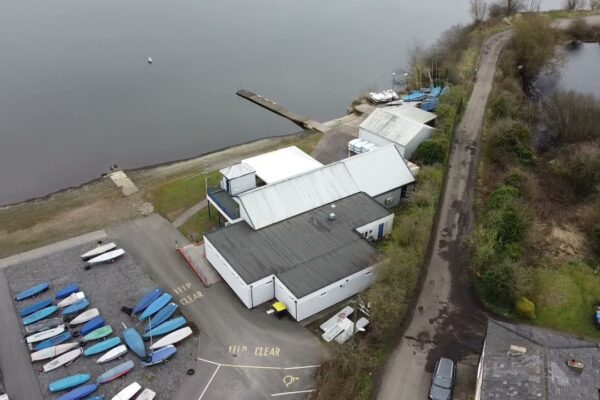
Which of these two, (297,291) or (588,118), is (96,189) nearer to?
(297,291)

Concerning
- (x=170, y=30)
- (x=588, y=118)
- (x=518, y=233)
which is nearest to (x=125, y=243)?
(x=518, y=233)

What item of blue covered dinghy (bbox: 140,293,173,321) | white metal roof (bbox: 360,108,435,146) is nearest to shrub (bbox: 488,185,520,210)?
white metal roof (bbox: 360,108,435,146)

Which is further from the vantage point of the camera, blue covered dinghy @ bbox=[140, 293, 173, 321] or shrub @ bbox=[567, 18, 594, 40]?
shrub @ bbox=[567, 18, 594, 40]

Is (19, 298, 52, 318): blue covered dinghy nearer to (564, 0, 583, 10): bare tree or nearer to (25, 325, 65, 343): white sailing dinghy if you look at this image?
(25, 325, 65, 343): white sailing dinghy

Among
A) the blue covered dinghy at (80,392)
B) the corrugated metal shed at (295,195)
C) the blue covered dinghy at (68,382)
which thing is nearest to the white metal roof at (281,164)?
the corrugated metal shed at (295,195)

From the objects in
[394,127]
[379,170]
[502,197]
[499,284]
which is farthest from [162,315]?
[394,127]

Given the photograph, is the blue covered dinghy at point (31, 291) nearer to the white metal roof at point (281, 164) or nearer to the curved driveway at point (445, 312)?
the white metal roof at point (281, 164)
